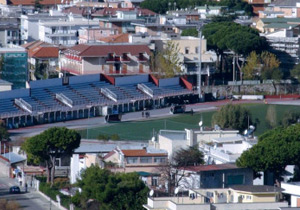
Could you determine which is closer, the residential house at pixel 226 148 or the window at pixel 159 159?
the residential house at pixel 226 148

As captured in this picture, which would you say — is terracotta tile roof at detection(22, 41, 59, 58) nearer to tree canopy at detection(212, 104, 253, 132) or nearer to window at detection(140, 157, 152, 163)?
tree canopy at detection(212, 104, 253, 132)

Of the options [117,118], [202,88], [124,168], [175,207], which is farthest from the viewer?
[202,88]

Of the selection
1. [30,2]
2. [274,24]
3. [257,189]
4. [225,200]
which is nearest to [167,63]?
[274,24]

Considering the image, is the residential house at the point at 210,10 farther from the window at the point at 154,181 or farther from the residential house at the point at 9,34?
the window at the point at 154,181

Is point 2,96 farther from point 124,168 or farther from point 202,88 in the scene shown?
point 124,168

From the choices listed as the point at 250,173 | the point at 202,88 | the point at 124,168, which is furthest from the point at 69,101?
the point at 250,173

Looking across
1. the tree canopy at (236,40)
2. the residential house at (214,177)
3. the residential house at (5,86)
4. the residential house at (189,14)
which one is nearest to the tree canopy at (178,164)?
the residential house at (214,177)

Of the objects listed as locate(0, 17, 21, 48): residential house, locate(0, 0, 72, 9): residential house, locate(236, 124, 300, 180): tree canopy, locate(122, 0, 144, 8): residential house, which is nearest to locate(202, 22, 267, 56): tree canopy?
locate(0, 17, 21, 48): residential house
